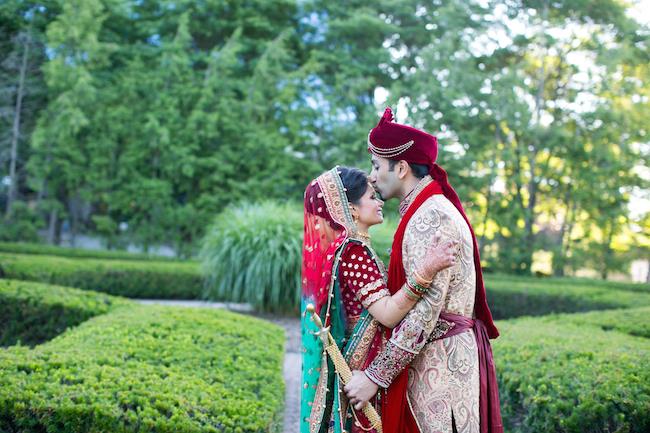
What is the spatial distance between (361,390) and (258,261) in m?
6.69

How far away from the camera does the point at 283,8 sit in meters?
17.9

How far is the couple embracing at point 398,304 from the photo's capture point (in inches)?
80.5

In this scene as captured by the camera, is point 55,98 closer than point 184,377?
No

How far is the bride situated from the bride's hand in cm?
11

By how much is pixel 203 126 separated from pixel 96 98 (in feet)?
8.15

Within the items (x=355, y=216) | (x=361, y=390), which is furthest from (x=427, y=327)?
(x=355, y=216)

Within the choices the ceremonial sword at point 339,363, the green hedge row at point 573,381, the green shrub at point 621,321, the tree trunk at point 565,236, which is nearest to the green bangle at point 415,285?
the ceremonial sword at point 339,363

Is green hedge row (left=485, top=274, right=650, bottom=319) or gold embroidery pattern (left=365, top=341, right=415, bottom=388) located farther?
green hedge row (left=485, top=274, right=650, bottom=319)

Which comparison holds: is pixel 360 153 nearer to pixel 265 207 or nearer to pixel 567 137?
pixel 567 137

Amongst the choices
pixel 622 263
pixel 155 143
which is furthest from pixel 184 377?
pixel 622 263

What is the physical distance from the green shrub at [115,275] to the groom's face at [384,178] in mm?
8718

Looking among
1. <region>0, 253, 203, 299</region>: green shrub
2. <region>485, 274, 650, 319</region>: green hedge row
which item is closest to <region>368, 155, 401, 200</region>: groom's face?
<region>485, 274, 650, 319</region>: green hedge row

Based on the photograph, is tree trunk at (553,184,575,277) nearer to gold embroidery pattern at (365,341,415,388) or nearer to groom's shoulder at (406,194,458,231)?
groom's shoulder at (406,194,458,231)

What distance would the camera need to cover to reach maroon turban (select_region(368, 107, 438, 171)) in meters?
2.17
